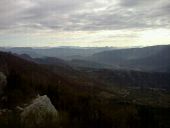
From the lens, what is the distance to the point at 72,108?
21797 mm

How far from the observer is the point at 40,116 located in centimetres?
1596

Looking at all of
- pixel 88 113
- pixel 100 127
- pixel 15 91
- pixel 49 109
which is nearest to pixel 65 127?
pixel 49 109

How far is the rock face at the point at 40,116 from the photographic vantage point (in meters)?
14.4

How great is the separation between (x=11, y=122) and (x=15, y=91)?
9372 millimetres

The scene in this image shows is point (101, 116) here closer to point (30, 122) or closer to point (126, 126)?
point (126, 126)

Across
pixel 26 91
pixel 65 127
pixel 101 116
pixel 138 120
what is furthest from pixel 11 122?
pixel 138 120

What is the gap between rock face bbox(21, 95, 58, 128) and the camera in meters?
14.4

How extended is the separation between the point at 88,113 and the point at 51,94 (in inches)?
214

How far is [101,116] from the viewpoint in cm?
2042

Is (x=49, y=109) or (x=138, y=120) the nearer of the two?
(x=49, y=109)

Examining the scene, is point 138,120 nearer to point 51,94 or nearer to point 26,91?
point 51,94

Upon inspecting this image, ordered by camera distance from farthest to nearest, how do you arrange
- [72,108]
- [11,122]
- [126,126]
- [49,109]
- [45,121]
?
[72,108], [126,126], [49,109], [45,121], [11,122]

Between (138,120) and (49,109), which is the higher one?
(49,109)

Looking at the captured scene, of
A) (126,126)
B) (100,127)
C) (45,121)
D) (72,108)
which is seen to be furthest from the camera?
(72,108)
